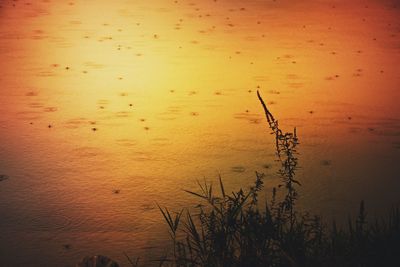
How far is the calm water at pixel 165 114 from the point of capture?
2.74m

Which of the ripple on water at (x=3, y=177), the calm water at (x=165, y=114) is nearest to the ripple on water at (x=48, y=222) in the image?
the calm water at (x=165, y=114)

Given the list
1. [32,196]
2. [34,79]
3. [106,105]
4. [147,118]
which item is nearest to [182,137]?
[147,118]

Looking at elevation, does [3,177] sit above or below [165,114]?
below

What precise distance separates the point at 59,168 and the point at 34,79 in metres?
1.76

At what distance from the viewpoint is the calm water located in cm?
274

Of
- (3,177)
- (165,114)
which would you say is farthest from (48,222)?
(165,114)

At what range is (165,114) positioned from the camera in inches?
157

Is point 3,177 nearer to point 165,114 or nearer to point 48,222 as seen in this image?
point 48,222

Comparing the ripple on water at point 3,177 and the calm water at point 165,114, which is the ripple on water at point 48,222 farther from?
the ripple on water at point 3,177

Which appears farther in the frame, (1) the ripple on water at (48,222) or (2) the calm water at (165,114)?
(2) the calm water at (165,114)

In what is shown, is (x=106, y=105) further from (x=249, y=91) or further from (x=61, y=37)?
(x=61, y=37)

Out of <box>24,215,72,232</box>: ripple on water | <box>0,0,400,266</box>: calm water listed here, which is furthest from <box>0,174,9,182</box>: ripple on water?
<box>24,215,72,232</box>: ripple on water

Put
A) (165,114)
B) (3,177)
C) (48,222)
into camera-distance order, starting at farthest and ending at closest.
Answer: (165,114)
(3,177)
(48,222)

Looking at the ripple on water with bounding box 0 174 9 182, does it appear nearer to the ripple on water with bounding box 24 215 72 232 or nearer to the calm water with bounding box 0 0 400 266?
the calm water with bounding box 0 0 400 266
